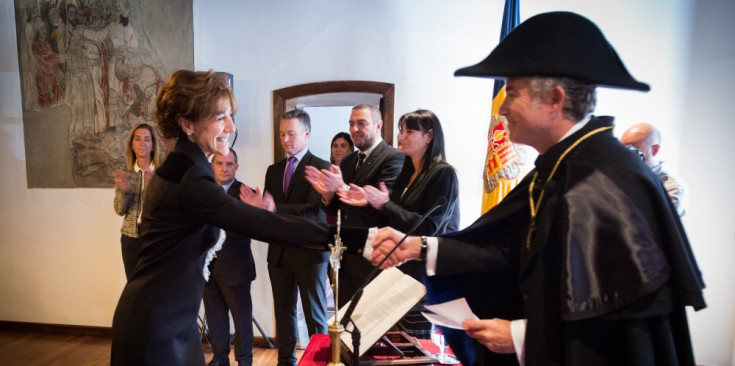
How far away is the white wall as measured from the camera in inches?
128

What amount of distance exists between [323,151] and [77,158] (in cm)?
421

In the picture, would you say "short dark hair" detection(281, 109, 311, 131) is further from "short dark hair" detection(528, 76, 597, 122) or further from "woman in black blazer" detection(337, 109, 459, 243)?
"short dark hair" detection(528, 76, 597, 122)

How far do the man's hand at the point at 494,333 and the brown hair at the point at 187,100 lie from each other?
115 centimetres

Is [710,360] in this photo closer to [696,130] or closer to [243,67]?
[696,130]

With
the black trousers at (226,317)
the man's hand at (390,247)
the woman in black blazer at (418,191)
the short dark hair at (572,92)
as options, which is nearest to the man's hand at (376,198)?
the woman in black blazer at (418,191)

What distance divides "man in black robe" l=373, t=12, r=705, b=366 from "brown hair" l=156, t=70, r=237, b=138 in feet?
2.96

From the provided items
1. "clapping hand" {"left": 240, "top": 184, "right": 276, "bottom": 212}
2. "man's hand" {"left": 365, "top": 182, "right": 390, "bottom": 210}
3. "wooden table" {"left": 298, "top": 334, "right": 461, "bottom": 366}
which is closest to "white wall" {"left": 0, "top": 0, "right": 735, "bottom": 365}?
"man's hand" {"left": 365, "top": 182, "right": 390, "bottom": 210}

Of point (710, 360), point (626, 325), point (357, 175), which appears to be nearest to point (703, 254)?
point (710, 360)

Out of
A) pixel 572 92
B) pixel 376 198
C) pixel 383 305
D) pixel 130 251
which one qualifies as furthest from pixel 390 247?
pixel 130 251

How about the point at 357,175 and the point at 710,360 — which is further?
the point at 710,360

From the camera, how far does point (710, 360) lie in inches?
132

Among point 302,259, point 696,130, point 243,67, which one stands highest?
point 243,67

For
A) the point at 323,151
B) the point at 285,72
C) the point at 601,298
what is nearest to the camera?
the point at 601,298

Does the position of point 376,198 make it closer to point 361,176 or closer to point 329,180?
point 329,180
